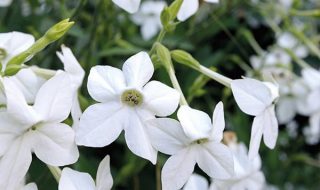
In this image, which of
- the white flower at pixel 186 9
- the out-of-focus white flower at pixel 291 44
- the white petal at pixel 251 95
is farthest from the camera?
the out-of-focus white flower at pixel 291 44

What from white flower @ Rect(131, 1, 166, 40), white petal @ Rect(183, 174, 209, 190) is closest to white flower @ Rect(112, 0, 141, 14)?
white petal @ Rect(183, 174, 209, 190)

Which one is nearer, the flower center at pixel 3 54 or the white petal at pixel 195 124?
the white petal at pixel 195 124

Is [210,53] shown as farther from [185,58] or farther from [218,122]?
[218,122]

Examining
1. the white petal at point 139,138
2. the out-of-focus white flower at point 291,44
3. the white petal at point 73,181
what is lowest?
the out-of-focus white flower at point 291,44

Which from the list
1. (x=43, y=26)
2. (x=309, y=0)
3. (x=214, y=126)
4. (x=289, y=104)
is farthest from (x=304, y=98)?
(x=214, y=126)

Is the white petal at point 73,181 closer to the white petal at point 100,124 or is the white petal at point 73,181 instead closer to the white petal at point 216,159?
the white petal at point 100,124

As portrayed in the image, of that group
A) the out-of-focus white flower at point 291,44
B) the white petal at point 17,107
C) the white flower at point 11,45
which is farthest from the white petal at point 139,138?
the out-of-focus white flower at point 291,44

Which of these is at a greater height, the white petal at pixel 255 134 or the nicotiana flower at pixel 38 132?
the nicotiana flower at pixel 38 132
